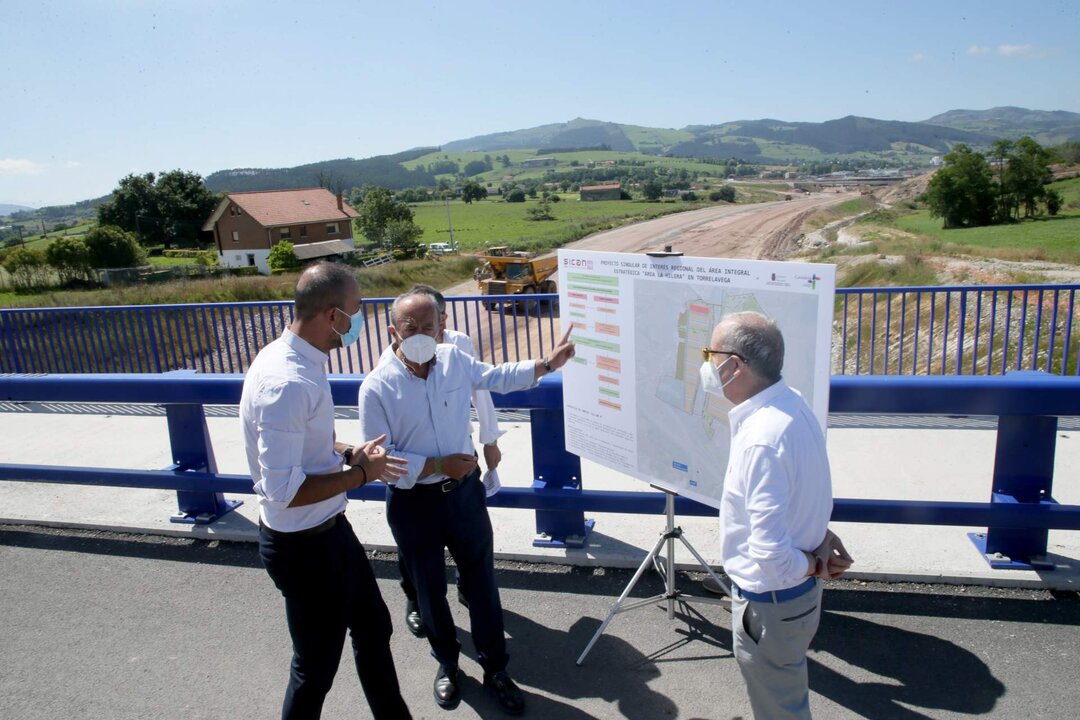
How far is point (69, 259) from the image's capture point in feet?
174

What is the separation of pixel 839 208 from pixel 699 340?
108588 mm

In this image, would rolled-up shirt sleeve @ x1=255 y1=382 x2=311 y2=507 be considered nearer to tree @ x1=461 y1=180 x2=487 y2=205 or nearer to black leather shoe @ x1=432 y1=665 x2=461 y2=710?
black leather shoe @ x1=432 y1=665 x2=461 y2=710

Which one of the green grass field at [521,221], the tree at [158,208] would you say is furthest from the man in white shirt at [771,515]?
the tree at [158,208]

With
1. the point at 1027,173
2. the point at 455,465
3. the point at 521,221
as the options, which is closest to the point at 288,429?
the point at 455,465

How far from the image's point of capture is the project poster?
9.78 feet

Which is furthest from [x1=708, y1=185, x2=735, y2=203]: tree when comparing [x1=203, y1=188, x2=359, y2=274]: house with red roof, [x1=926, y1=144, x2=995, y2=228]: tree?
[x1=203, y1=188, x2=359, y2=274]: house with red roof

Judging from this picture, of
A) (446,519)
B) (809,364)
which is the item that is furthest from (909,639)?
(446,519)

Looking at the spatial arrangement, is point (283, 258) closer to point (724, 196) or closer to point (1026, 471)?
point (1026, 471)

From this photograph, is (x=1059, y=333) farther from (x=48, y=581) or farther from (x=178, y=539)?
(x=48, y=581)

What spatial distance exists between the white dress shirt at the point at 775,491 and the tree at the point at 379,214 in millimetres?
86891

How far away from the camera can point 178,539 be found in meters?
5.39

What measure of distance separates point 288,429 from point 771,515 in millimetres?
1697

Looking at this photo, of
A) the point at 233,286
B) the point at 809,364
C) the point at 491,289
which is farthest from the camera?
the point at 233,286

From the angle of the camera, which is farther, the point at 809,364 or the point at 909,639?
the point at 909,639
